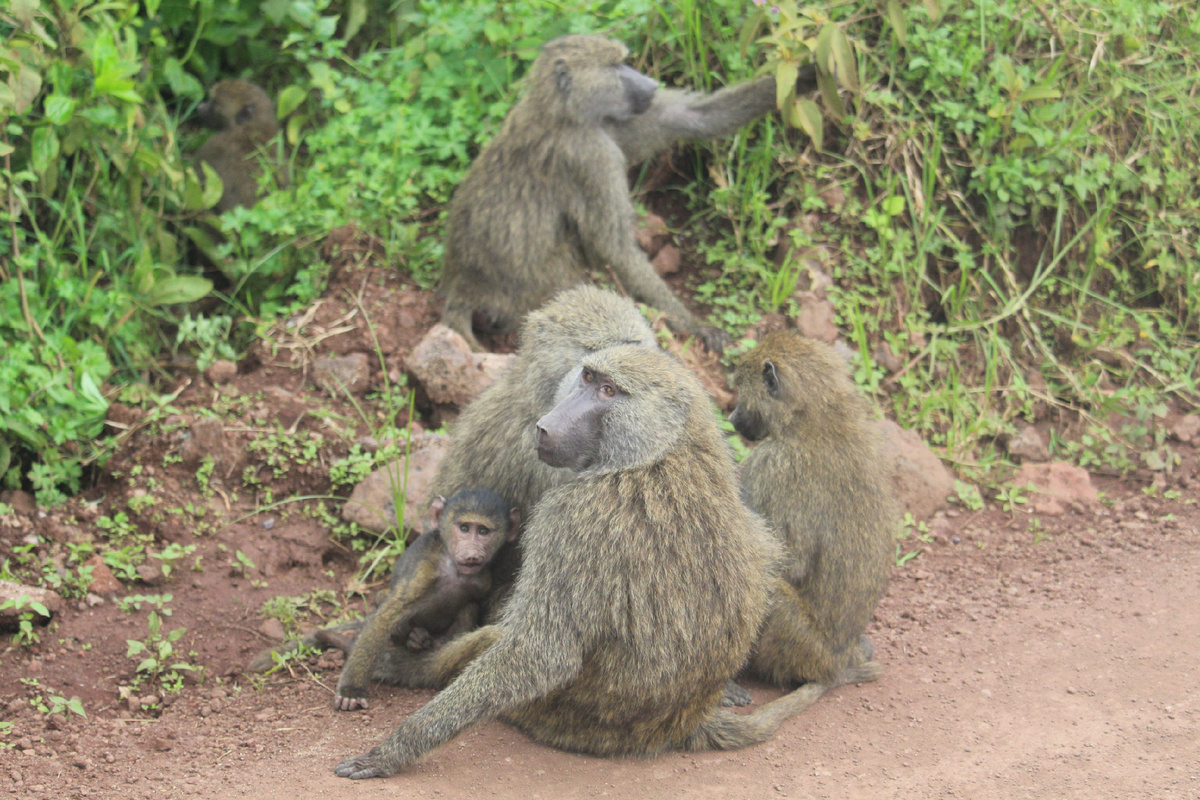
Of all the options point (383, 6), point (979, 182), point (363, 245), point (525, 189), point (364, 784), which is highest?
point (383, 6)

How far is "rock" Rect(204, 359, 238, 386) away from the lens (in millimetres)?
4453

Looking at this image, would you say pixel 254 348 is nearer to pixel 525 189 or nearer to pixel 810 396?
pixel 525 189

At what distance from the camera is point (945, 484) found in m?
4.23

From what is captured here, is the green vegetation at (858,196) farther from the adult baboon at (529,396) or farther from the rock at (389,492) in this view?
the adult baboon at (529,396)

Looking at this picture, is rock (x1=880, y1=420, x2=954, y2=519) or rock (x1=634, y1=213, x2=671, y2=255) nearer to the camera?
rock (x1=880, y1=420, x2=954, y2=519)

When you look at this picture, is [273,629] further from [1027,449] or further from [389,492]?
[1027,449]

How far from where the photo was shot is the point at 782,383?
3.20 meters

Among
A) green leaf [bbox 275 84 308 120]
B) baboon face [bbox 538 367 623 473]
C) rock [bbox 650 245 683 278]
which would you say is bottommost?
baboon face [bbox 538 367 623 473]

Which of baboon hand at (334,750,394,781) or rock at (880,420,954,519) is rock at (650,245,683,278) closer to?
rock at (880,420,954,519)

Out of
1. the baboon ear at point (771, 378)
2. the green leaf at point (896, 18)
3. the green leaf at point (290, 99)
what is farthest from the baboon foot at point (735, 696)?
the green leaf at point (290, 99)

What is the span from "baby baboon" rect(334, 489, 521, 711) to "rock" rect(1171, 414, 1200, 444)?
9.62 ft

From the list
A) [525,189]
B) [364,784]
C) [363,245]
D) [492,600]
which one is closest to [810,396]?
[492,600]

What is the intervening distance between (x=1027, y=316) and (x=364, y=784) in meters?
3.50

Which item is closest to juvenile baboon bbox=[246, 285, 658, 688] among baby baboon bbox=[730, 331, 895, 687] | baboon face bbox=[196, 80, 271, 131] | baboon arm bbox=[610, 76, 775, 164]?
baby baboon bbox=[730, 331, 895, 687]
